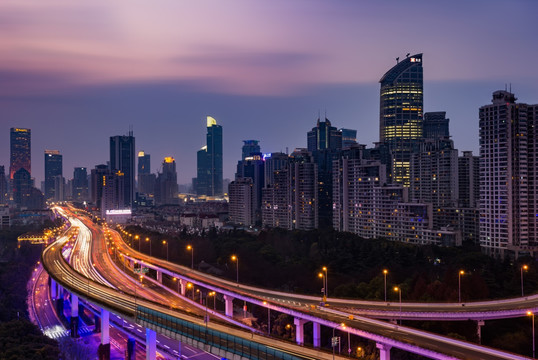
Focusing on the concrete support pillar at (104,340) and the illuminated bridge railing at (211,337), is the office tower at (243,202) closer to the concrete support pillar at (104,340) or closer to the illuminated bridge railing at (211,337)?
the concrete support pillar at (104,340)

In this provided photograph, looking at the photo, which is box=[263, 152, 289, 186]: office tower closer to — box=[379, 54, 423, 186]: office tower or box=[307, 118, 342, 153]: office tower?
box=[379, 54, 423, 186]: office tower

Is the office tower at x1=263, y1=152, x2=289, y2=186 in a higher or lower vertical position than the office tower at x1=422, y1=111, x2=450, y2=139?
lower

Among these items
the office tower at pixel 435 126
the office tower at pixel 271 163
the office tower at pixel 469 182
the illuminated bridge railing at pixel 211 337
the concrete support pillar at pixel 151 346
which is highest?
the office tower at pixel 435 126

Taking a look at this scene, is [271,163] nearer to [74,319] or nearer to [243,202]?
[243,202]

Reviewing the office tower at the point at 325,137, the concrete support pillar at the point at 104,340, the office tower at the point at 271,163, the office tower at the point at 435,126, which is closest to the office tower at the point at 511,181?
the concrete support pillar at the point at 104,340

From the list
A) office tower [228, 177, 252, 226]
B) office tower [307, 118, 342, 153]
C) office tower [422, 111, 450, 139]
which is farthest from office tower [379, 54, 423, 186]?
office tower [228, 177, 252, 226]

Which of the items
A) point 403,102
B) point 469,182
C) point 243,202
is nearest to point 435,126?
point 403,102
